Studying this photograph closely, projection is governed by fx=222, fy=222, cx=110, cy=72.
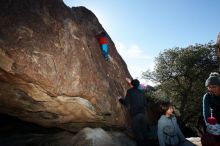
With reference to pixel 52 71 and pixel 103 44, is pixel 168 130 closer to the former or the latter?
pixel 52 71

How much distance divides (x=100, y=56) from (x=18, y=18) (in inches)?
174

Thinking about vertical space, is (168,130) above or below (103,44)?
below

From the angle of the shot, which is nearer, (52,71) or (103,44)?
(52,71)

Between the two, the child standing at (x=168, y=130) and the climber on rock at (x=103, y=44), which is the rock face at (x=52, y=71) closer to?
the climber on rock at (x=103, y=44)

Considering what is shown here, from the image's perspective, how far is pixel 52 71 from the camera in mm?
7977

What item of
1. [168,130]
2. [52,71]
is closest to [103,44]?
[52,71]

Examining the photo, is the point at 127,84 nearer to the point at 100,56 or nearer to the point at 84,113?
the point at 100,56

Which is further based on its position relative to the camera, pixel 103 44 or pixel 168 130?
pixel 103 44

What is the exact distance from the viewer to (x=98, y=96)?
9336 mm

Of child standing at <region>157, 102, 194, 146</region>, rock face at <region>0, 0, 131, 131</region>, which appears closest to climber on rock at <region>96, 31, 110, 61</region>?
rock face at <region>0, 0, 131, 131</region>

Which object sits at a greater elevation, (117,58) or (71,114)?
(117,58)

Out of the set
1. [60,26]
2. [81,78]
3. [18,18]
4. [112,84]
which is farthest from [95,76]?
[18,18]

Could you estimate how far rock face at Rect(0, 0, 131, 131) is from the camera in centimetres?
742

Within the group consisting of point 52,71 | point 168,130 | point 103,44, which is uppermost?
point 103,44
